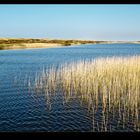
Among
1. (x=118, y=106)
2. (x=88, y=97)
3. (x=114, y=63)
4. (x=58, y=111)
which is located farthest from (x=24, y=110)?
(x=114, y=63)

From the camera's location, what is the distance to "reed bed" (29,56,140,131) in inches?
262

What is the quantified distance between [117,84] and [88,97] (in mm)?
1020

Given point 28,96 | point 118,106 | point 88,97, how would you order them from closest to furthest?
point 118,106
point 88,97
point 28,96

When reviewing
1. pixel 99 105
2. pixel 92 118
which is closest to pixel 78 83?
pixel 99 105

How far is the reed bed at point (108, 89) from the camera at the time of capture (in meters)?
6.64

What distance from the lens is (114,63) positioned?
10.8 m

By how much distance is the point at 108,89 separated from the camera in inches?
343

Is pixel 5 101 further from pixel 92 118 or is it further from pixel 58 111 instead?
pixel 92 118

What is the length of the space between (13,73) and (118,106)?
7543mm
